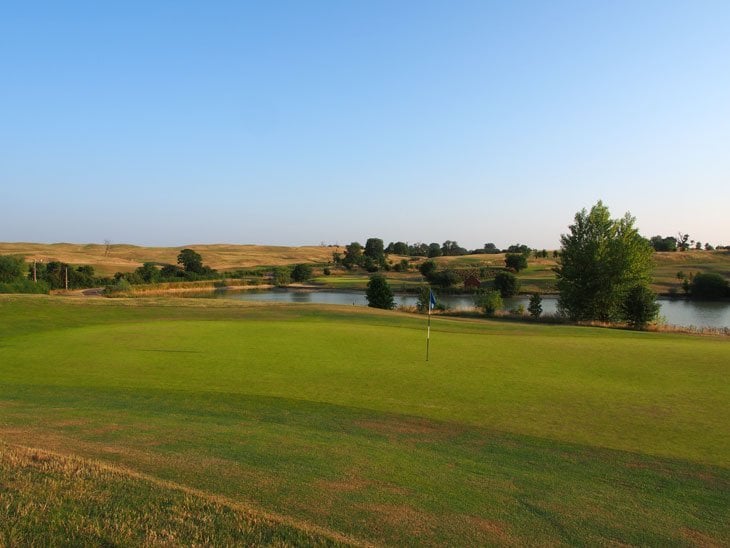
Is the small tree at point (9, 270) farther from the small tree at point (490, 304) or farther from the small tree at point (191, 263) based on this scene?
the small tree at point (490, 304)

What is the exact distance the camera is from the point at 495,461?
797cm

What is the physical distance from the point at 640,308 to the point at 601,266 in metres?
4.82

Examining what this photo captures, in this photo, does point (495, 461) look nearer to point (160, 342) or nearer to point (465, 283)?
point (160, 342)

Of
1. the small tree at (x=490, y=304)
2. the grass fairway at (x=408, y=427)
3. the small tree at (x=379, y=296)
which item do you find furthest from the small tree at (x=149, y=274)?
the grass fairway at (x=408, y=427)

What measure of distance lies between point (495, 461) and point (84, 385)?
1051cm

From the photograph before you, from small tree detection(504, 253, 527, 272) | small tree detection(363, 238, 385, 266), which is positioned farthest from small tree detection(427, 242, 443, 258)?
small tree detection(504, 253, 527, 272)

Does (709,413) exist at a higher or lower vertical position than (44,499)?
lower

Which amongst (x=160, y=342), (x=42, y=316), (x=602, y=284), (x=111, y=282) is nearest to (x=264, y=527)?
(x=160, y=342)

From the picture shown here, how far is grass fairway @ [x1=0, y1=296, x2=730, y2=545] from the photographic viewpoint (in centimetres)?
592

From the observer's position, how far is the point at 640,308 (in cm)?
3881

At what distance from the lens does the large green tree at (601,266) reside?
4212 centimetres

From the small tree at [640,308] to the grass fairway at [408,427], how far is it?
19.3m

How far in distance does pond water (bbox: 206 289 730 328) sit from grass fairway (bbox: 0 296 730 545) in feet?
110

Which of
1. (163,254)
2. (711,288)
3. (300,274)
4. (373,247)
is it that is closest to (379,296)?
(711,288)
